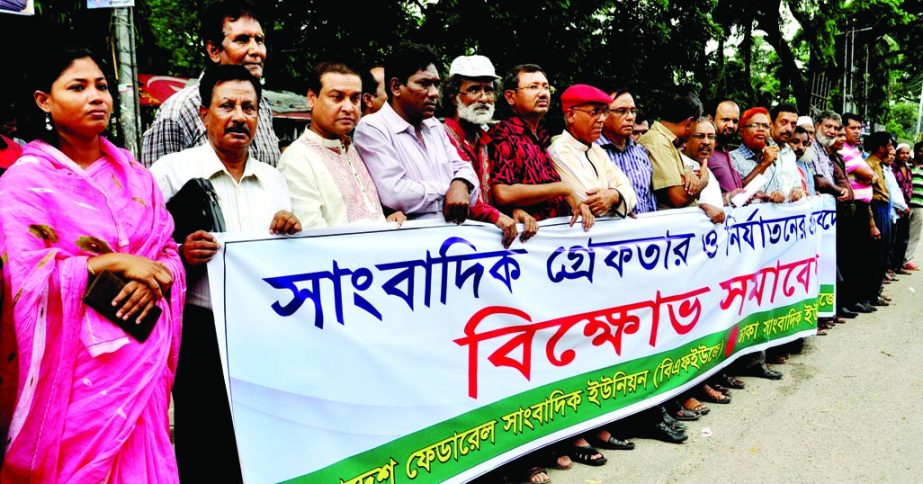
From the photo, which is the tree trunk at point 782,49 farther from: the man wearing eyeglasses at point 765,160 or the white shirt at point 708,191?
the white shirt at point 708,191

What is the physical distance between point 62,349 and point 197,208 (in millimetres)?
619

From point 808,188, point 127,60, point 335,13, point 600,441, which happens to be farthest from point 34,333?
point 335,13

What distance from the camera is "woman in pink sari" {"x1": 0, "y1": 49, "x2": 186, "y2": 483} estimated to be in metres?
1.93

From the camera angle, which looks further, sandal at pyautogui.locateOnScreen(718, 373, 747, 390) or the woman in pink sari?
sandal at pyautogui.locateOnScreen(718, 373, 747, 390)

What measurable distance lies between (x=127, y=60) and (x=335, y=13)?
21.6 feet

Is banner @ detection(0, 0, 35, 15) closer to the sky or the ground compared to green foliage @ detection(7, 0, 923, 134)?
closer to the ground

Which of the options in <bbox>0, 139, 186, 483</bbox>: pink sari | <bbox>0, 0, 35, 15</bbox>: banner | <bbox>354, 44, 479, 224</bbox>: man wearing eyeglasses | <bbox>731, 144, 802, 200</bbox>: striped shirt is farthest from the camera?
<bbox>731, 144, 802, 200</bbox>: striped shirt

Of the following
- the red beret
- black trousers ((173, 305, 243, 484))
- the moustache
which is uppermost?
the red beret

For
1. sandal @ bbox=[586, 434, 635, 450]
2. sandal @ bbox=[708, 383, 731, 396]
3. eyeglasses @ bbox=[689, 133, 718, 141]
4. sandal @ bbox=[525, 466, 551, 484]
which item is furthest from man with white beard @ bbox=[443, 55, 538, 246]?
sandal @ bbox=[708, 383, 731, 396]

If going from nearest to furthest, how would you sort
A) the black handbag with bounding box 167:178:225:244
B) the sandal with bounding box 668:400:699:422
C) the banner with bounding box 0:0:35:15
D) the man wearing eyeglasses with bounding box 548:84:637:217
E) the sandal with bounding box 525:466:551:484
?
the black handbag with bounding box 167:178:225:244 < the sandal with bounding box 525:466:551:484 < the man wearing eyeglasses with bounding box 548:84:637:217 < the banner with bounding box 0:0:35:15 < the sandal with bounding box 668:400:699:422

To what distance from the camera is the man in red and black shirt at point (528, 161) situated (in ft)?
11.6

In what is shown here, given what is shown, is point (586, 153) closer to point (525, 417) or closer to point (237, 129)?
point (525, 417)

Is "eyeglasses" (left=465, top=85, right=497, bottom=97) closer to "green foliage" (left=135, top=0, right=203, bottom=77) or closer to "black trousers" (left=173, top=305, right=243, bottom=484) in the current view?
"black trousers" (left=173, top=305, right=243, bottom=484)

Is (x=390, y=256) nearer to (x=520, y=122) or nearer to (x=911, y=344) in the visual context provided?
(x=520, y=122)
